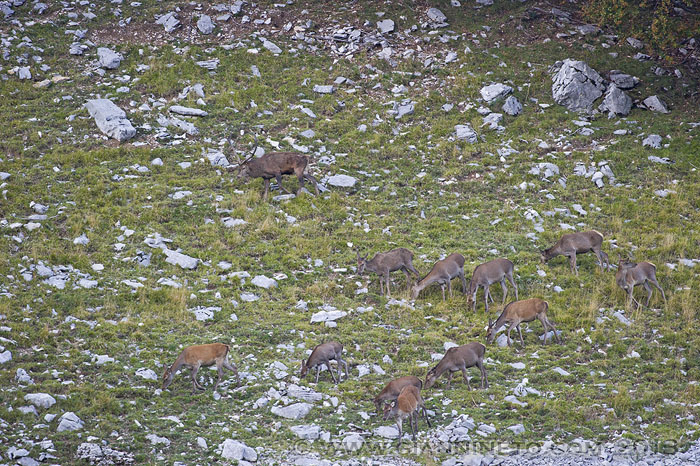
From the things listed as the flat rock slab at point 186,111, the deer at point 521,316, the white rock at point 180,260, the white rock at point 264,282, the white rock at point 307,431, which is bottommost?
the white rock at point 264,282

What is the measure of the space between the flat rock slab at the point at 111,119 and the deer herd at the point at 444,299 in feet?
16.6

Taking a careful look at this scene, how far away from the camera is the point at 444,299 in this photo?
16.6 meters

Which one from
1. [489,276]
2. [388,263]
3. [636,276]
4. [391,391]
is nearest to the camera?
[391,391]

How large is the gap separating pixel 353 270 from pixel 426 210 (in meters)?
3.78

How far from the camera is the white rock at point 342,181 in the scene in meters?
21.4

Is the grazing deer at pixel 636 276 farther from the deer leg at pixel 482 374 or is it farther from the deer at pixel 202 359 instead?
the deer at pixel 202 359

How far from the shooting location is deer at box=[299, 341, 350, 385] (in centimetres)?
1341

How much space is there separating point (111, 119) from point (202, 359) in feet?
41.5

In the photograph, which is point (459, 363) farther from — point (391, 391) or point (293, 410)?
point (293, 410)

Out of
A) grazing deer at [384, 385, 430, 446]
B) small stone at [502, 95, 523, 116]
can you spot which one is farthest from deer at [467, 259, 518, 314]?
small stone at [502, 95, 523, 116]

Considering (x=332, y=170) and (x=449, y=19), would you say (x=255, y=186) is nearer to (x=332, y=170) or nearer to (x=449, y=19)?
(x=332, y=170)

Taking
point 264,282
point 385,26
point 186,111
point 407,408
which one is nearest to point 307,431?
point 407,408

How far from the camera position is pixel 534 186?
21078mm

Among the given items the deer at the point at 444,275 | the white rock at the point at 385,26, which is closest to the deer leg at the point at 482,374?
the deer at the point at 444,275
